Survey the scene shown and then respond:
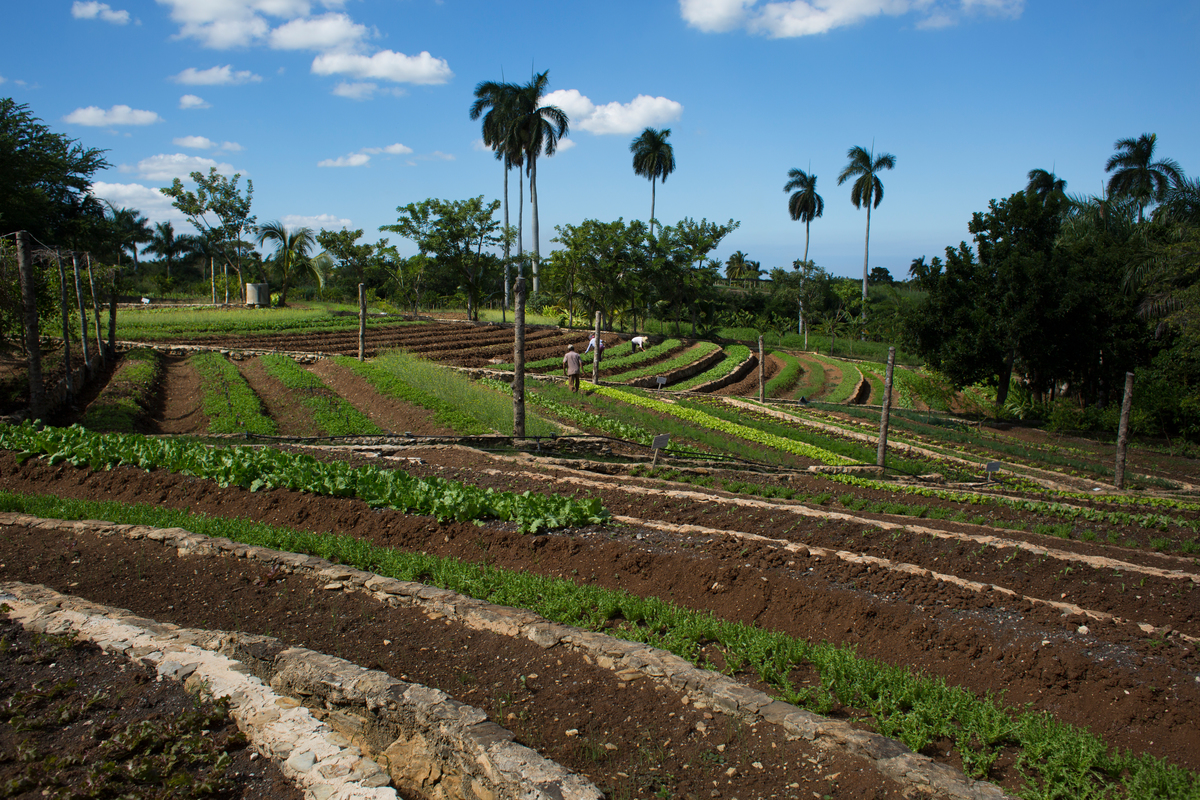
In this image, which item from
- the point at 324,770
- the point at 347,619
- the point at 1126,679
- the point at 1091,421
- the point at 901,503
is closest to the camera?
the point at 324,770

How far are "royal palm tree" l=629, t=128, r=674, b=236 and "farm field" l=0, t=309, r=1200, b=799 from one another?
182 feet

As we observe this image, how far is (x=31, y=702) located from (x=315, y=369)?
22.4 meters

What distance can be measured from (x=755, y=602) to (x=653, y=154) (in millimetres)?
62765

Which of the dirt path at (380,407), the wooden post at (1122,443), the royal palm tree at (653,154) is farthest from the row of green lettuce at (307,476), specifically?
the royal palm tree at (653,154)

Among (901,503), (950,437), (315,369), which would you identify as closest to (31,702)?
(901,503)

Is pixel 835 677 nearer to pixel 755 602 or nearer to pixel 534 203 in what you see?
pixel 755 602

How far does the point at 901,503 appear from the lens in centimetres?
1169

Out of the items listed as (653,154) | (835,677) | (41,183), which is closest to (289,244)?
(41,183)

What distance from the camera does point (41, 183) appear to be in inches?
1464

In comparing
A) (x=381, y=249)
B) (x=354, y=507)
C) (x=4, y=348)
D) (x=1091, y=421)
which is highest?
(x=381, y=249)

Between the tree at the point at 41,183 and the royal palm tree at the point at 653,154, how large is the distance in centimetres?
4224

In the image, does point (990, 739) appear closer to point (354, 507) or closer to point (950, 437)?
point (354, 507)

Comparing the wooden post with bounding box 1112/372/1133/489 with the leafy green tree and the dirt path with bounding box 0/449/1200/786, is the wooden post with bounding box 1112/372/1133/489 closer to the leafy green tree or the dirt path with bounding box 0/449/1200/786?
the dirt path with bounding box 0/449/1200/786

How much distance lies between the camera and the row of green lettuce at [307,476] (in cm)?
795
